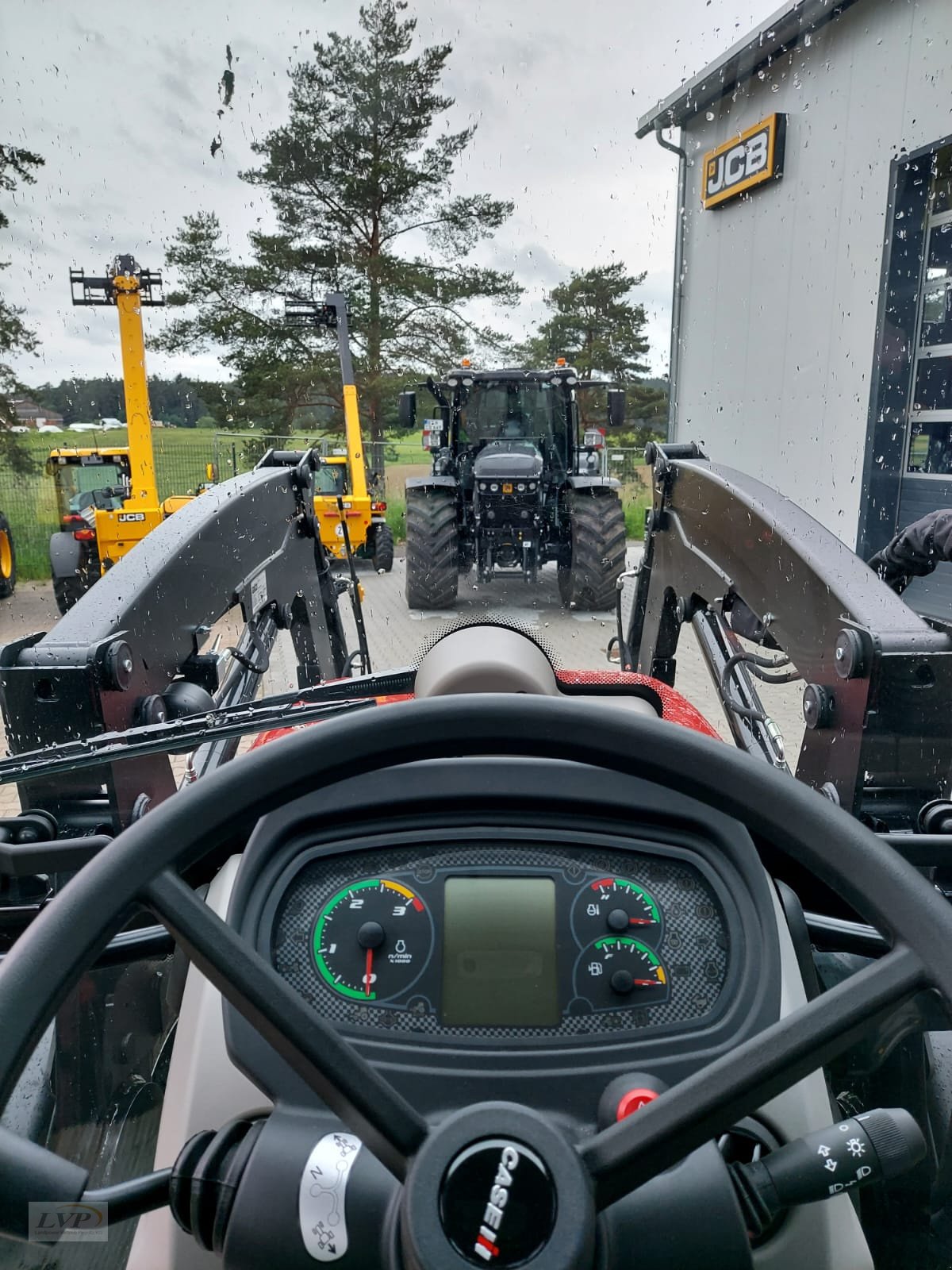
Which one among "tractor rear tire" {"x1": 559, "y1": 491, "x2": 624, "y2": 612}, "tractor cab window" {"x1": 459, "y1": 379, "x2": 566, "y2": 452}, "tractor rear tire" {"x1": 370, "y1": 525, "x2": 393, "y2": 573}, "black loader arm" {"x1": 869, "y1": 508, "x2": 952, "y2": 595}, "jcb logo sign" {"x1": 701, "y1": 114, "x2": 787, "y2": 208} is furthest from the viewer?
"tractor rear tire" {"x1": 370, "y1": 525, "x2": 393, "y2": 573}

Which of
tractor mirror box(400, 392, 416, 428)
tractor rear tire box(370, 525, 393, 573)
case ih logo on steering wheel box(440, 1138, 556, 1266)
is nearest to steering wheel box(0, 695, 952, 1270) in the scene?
case ih logo on steering wheel box(440, 1138, 556, 1266)

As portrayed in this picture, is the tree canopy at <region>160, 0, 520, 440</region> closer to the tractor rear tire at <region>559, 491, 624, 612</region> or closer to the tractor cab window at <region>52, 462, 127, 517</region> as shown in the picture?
the tractor rear tire at <region>559, 491, 624, 612</region>

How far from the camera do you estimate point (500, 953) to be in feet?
3.01

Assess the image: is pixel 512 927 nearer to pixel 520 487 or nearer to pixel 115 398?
pixel 115 398

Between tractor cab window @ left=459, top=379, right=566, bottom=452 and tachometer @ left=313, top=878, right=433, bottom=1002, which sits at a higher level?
tractor cab window @ left=459, top=379, right=566, bottom=452

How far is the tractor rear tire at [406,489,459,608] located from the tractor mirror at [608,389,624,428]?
1.75 ft

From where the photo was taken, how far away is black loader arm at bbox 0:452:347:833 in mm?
A: 1470

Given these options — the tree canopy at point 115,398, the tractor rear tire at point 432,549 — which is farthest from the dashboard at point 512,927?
the tree canopy at point 115,398

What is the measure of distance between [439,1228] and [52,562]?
15.3ft

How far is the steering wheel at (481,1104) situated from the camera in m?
0.62

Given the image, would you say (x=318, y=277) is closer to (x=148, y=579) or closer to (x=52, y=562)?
(x=148, y=579)

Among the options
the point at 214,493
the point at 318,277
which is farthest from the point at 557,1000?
the point at 318,277

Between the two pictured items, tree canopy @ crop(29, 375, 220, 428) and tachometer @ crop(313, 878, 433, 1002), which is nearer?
tachometer @ crop(313, 878, 433, 1002)

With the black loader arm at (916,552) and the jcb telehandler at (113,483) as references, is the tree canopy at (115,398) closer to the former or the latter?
the jcb telehandler at (113,483)
